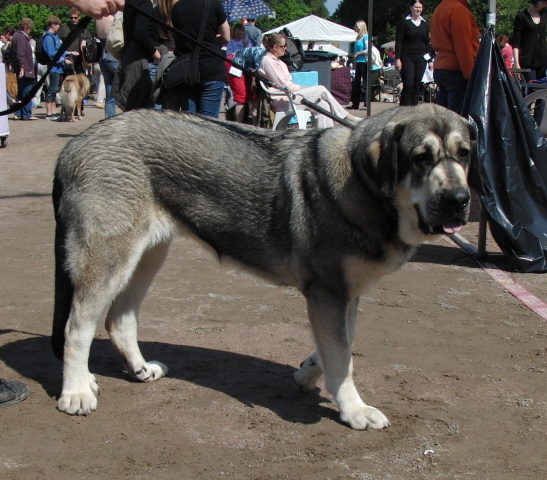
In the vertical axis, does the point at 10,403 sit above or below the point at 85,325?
below

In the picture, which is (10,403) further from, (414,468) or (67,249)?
(414,468)

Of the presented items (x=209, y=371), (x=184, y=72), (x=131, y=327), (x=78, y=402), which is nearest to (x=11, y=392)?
(x=78, y=402)

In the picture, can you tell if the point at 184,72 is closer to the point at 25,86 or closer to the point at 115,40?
the point at 115,40

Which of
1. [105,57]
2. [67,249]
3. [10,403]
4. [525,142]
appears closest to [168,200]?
[67,249]

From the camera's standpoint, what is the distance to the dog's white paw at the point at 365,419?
3.68m

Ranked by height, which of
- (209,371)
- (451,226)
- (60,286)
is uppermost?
(451,226)

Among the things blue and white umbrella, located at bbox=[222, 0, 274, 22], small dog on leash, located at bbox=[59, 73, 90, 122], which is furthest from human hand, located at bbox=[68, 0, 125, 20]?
blue and white umbrella, located at bbox=[222, 0, 274, 22]

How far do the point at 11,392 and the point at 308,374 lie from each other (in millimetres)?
1623

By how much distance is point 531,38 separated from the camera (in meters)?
13.9

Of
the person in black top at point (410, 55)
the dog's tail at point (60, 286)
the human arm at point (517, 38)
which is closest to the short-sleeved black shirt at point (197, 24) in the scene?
the dog's tail at point (60, 286)

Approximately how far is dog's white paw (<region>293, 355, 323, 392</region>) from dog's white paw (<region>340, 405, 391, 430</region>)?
394 millimetres

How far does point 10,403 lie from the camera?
389cm

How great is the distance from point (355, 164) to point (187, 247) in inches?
148

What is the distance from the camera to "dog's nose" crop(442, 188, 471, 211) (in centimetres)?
328
